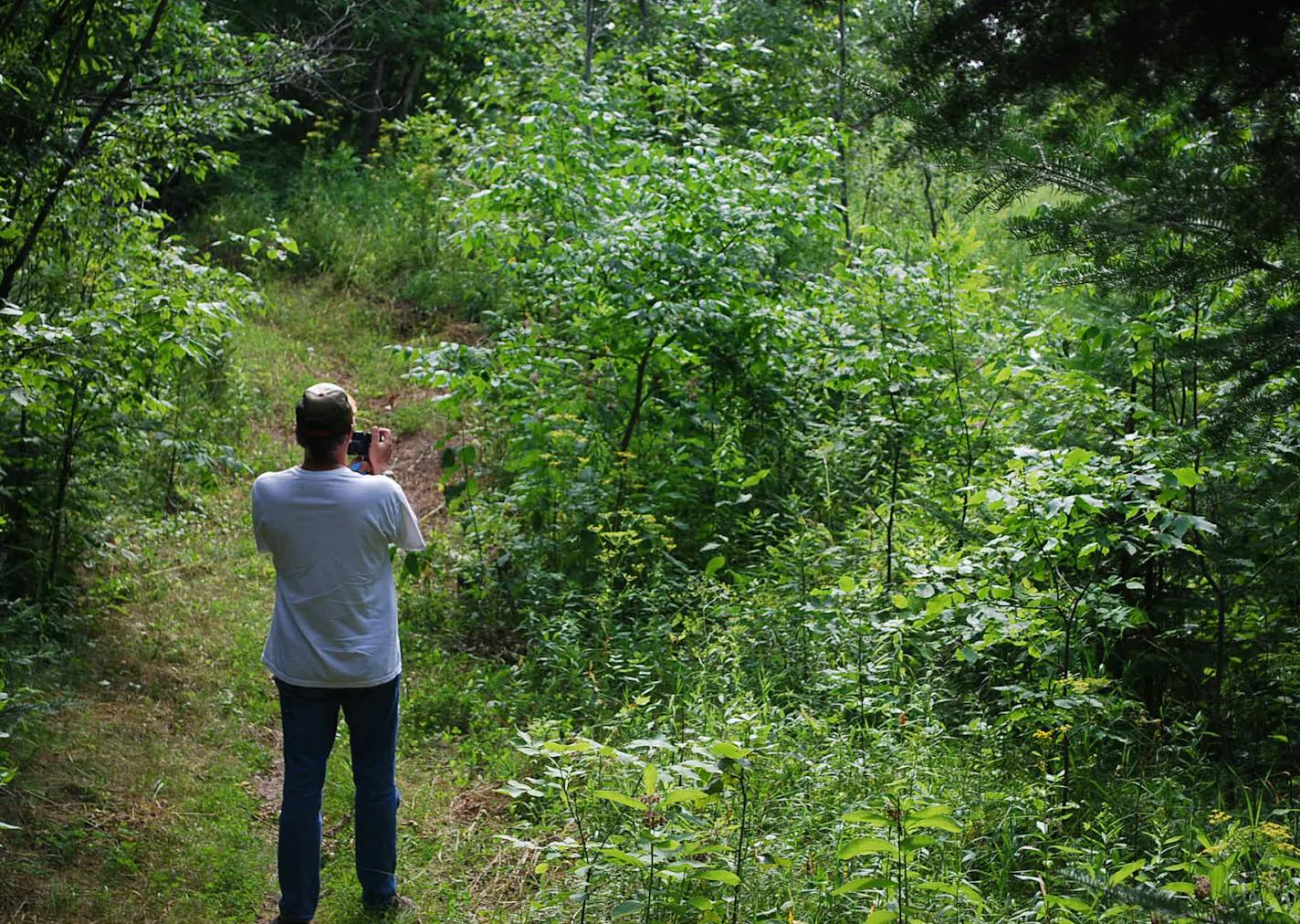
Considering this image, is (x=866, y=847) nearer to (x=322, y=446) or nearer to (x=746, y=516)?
(x=322, y=446)

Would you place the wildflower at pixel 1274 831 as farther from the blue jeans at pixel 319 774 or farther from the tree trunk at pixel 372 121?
the tree trunk at pixel 372 121

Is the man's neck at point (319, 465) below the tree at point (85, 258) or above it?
below

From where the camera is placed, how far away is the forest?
9.80ft

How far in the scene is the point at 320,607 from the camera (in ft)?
12.9

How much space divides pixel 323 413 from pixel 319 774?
4.28ft

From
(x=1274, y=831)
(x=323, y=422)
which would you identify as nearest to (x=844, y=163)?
(x=323, y=422)

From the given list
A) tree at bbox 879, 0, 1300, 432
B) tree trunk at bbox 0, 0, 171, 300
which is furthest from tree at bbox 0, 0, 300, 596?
tree at bbox 879, 0, 1300, 432

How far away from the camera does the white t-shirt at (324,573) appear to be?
3.94 metres

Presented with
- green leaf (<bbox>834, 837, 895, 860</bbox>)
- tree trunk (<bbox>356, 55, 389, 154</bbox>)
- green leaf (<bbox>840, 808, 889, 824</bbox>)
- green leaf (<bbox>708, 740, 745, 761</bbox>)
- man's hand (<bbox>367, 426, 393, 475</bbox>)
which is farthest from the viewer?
tree trunk (<bbox>356, 55, 389, 154</bbox>)

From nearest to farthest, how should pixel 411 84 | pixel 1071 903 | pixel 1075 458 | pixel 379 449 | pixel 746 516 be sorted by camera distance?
pixel 1071 903 → pixel 379 449 → pixel 1075 458 → pixel 746 516 → pixel 411 84

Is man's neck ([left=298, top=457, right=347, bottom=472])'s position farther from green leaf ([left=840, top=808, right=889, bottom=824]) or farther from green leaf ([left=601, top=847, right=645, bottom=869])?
green leaf ([left=840, top=808, right=889, bottom=824])

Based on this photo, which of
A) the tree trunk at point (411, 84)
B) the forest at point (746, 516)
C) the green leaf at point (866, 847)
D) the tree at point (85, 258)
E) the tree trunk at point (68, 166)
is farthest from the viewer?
the tree trunk at point (411, 84)

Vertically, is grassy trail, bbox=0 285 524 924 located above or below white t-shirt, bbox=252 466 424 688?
below

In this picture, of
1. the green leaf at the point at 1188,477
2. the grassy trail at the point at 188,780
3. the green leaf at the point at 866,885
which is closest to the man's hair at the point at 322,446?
the grassy trail at the point at 188,780
